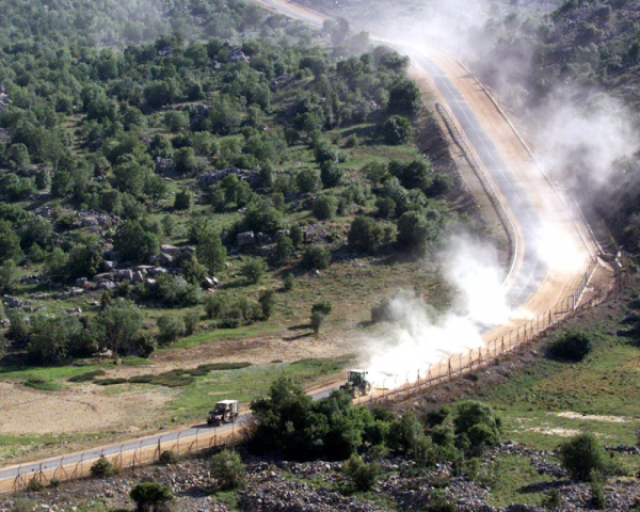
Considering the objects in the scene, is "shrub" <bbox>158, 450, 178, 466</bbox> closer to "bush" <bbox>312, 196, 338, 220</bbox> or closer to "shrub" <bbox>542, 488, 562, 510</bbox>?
"shrub" <bbox>542, 488, 562, 510</bbox>

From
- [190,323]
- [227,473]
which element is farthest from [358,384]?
[190,323]

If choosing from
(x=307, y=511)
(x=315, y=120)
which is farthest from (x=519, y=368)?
(x=315, y=120)

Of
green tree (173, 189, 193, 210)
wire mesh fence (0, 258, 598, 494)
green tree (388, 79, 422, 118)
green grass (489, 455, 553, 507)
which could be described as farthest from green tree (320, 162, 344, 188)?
green grass (489, 455, 553, 507)

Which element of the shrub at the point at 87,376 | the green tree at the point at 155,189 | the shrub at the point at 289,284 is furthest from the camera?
the green tree at the point at 155,189

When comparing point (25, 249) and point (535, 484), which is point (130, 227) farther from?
point (535, 484)

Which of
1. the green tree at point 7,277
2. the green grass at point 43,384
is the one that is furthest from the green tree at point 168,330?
the green tree at point 7,277

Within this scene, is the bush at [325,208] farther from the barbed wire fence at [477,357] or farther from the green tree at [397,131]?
the barbed wire fence at [477,357]
